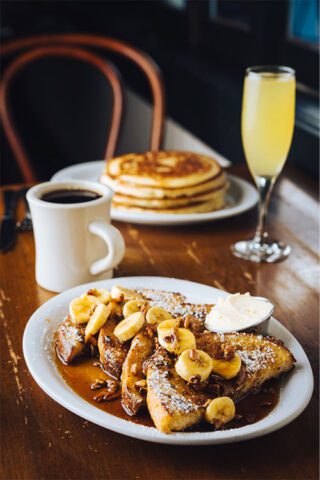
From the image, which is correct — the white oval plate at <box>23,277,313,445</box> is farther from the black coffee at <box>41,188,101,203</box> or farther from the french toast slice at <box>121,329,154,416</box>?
the black coffee at <box>41,188,101,203</box>

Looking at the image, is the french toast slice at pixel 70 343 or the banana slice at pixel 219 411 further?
the french toast slice at pixel 70 343

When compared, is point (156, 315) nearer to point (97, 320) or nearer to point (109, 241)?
point (97, 320)

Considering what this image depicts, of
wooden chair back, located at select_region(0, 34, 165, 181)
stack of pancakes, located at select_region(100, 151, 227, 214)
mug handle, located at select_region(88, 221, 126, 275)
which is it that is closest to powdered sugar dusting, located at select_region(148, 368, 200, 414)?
mug handle, located at select_region(88, 221, 126, 275)

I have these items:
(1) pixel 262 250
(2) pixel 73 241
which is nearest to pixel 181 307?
(2) pixel 73 241

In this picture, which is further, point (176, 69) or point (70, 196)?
point (176, 69)

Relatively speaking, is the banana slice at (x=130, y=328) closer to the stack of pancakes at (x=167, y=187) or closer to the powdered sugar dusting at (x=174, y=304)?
the powdered sugar dusting at (x=174, y=304)

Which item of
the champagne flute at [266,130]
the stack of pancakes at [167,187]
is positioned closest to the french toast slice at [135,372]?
the champagne flute at [266,130]
